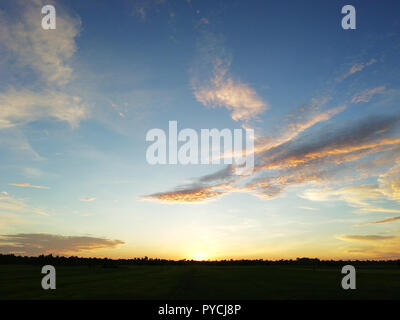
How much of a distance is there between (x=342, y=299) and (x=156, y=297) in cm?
2070
